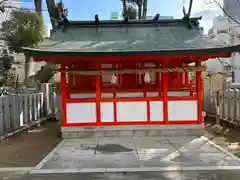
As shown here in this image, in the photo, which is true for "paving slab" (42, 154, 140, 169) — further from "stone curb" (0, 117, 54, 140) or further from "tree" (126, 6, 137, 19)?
"tree" (126, 6, 137, 19)

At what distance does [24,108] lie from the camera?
13805 mm

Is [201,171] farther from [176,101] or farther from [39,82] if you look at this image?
[39,82]

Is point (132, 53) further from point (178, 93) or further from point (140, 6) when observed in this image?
point (140, 6)

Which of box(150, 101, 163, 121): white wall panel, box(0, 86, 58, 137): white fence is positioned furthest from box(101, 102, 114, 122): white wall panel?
box(0, 86, 58, 137): white fence

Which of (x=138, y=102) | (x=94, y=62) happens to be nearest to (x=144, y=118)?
(x=138, y=102)

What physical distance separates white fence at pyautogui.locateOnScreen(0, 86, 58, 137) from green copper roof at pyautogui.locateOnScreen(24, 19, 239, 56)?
A: 253cm

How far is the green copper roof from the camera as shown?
34.3 feet

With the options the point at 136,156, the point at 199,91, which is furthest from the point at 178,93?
the point at 136,156

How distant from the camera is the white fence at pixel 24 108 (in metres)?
11.5

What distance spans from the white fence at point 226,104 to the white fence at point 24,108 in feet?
26.5

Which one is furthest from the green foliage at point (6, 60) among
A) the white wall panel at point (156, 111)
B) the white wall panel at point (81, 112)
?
the white wall panel at point (156, 111)

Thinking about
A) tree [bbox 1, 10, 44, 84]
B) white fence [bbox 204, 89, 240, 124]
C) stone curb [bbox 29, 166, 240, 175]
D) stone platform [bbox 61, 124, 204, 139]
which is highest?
tree [bbox 1, 10, 44, 84]

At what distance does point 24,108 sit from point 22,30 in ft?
12.5

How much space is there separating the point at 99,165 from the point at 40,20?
10364mm
